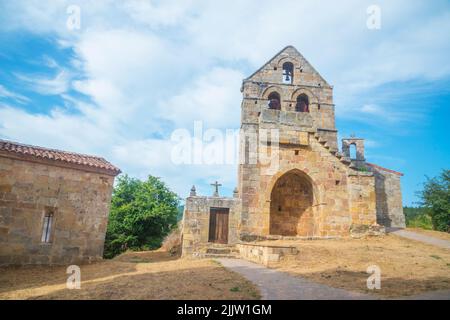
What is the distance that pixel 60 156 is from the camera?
38.1ft

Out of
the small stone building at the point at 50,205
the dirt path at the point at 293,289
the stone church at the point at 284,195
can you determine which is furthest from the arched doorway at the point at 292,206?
the dirt path at the point at 293,289

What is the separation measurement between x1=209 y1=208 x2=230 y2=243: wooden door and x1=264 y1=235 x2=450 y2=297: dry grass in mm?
A: 4535

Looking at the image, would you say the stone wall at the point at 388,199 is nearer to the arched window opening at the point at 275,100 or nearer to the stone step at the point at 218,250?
the arched window opening at the point at 275,100

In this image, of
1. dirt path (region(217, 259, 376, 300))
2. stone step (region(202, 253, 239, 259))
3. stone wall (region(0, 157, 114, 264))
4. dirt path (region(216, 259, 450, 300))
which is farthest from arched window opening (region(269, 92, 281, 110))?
dirt path (region(216, 259, 450, 300))

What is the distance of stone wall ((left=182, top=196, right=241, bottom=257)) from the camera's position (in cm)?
1392

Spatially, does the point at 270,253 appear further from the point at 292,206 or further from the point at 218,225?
the point at 292,206

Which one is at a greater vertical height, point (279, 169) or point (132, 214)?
point (279, 169)

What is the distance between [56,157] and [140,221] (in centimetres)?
1125

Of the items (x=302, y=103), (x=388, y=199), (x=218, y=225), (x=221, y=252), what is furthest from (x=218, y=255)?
(x=388, y=199)

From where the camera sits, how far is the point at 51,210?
1109 cm

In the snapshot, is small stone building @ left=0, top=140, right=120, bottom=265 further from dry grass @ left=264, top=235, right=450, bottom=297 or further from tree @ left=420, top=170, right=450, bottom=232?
tree @ left=420, top=170, right=450, bottom=232
